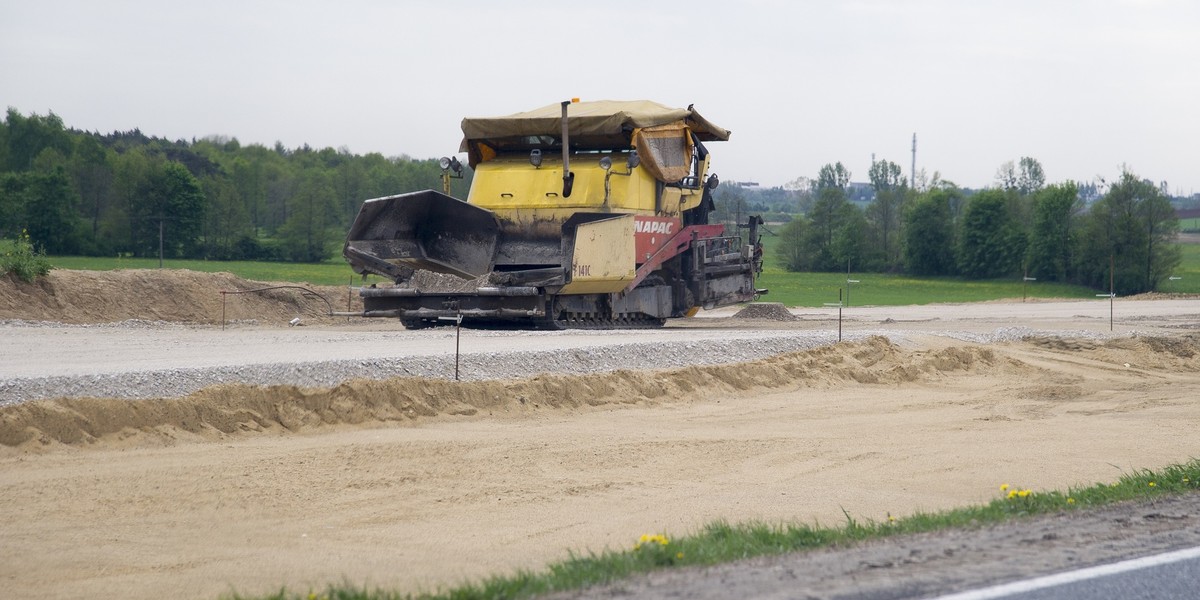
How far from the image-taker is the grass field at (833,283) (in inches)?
1647

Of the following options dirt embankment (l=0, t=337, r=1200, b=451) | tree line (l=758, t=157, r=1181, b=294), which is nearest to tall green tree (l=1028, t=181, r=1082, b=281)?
tree line (l=758, t=157, r=1181, b=294)

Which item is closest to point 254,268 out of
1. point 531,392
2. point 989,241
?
point 989,241

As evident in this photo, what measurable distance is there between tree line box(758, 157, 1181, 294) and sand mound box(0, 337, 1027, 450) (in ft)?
102

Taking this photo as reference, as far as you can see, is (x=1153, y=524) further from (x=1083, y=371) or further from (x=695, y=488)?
(x=1083, y=371)

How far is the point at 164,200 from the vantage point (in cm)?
5309

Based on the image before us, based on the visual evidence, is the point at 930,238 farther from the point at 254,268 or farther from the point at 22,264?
the point at 22,264

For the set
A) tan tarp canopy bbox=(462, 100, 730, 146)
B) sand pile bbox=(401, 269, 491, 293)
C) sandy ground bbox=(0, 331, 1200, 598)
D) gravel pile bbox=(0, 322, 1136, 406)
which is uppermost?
tan tarp canopy bbox=(462, 100, 730, 146)

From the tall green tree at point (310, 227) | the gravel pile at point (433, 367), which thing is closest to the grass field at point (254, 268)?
the tall green tree at point (310, 227)

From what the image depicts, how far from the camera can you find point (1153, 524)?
284 inches

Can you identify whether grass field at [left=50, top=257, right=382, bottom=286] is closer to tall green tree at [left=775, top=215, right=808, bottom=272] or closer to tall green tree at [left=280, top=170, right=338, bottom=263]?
tall green tree at [left=280, top=170, right=338, bottom=263]

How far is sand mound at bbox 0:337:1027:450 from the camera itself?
10586 millimetres

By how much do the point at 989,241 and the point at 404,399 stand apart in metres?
47.3

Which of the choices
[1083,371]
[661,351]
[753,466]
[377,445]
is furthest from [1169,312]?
[377,445]

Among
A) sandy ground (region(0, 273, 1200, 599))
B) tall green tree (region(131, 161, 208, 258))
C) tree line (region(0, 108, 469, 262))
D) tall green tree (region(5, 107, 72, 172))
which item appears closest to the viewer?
sandy ground (region(0, 273, 1200, 599))
